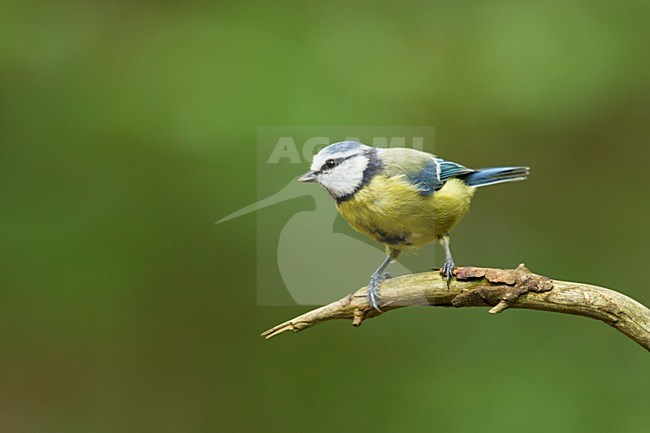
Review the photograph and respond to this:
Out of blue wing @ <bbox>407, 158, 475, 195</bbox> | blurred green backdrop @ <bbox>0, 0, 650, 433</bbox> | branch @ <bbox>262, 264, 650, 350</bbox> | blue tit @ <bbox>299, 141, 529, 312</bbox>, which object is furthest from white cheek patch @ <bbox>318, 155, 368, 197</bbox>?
blurred green backdrop @ <bbox>0, 0, 650, 433</bbox>

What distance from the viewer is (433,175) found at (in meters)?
2.16

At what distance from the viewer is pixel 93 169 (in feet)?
12.2

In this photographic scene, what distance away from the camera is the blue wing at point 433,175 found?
6.93ft

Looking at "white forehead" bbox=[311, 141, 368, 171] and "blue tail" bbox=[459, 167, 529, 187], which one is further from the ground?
"white forehead" bbox=[311, 141, 368, 171]

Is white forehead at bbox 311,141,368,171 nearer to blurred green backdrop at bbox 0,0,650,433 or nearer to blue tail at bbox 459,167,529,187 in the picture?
blue tail at bbox 459,167,529,187

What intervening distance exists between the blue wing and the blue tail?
0.8 inches

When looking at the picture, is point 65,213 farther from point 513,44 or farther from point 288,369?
point 513,44

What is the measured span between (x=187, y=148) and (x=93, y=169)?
541 millimetres

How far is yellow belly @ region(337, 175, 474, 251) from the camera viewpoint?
2045mm

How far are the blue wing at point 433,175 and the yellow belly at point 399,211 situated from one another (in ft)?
0.06

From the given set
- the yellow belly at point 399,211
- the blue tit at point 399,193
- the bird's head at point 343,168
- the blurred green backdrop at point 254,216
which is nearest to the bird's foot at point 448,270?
the blue tit at point 399,193

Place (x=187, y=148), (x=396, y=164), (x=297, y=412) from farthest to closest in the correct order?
(x=297, y=412) < (x=187, y=148) < (x=396, y=164)

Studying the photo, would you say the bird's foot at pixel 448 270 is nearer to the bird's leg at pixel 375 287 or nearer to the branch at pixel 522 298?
the branch at pixel 522 298

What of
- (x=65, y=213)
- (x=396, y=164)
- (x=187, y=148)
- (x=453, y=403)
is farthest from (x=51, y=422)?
(x=396, y=164)
